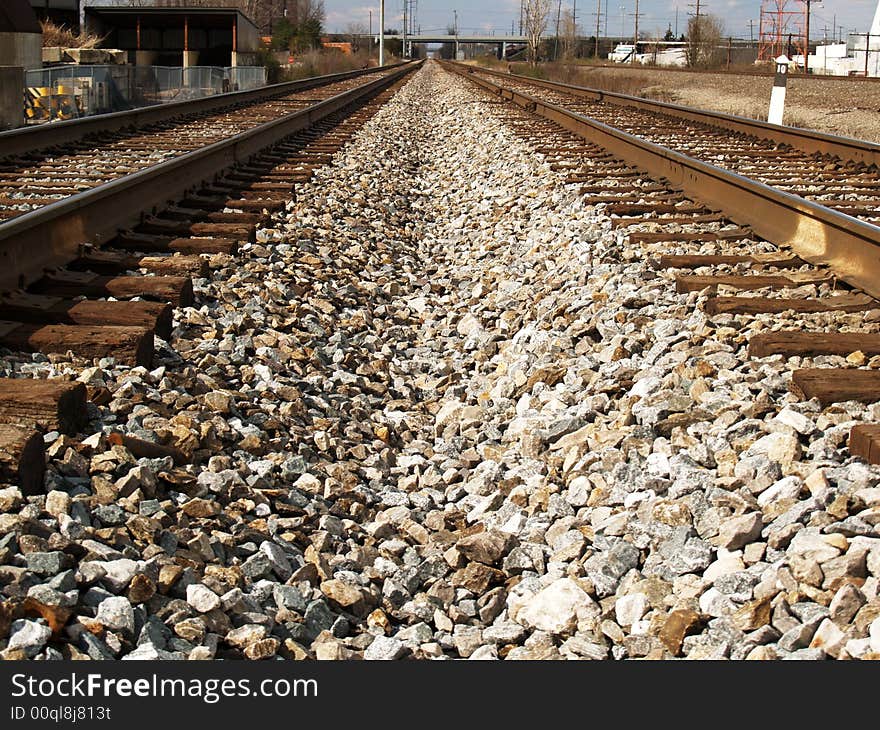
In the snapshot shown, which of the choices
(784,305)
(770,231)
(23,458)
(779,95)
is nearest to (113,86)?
(779,95)

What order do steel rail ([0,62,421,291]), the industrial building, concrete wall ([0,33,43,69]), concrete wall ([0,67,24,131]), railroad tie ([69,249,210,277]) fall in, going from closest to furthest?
1. steel rail ([0,62,421,291])
2. railroad tie ([69,249,210,277])
3. concrete wall ([0,67,24,131])
4. concrete wall ([0,33,43,69])
5. the industrial building

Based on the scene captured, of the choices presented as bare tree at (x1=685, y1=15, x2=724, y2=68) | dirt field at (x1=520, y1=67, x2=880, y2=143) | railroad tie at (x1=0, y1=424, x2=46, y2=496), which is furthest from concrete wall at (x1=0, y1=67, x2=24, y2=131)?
bare tree at (x1=685, y1=15, x2=724, y2=68)

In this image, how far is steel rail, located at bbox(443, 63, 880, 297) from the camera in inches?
218

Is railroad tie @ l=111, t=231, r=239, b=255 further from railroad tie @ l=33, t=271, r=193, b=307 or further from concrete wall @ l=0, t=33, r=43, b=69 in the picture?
concrete wall @ l=0, t=33, r=43, b=69

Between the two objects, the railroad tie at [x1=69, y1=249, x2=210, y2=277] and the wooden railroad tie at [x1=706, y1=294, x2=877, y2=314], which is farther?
the railroad tie at [x1=69, y1=249, x2=210, y2=277]

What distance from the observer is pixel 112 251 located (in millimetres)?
6406

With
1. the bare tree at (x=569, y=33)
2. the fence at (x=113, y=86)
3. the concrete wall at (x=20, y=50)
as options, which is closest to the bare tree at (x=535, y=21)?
the bare tree at (x=569, y=33)

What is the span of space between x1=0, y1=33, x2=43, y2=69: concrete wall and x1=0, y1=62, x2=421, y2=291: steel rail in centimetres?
1540

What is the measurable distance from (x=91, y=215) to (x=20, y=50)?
20.2m

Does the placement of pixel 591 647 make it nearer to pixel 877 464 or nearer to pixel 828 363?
pixel 877 464

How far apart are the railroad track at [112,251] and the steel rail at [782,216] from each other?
344 cm

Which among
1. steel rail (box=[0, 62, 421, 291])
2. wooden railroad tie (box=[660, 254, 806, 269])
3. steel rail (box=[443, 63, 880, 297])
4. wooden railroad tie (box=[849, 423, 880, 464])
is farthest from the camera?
wooden railroad tie (box=[660, 254, 806, 269])

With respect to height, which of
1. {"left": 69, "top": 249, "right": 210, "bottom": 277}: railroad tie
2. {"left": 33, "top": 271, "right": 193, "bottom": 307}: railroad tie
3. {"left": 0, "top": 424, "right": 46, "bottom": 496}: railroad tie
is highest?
{"left": 69, "top": 249, "right": 210, "bottom": 277}: railroad tie

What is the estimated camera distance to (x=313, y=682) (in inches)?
96.8
